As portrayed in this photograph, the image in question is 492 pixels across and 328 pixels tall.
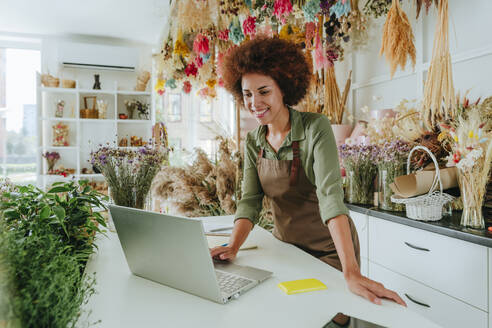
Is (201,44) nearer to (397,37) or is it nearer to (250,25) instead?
(250,25)

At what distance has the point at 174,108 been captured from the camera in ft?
21.1

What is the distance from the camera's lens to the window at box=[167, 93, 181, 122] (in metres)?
6.42

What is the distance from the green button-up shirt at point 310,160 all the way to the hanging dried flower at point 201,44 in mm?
1291

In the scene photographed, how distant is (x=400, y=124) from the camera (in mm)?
2215

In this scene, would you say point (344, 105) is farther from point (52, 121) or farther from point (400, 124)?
point (52, 121)

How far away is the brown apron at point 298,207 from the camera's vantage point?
1473 millimetres

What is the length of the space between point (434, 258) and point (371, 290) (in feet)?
3.27

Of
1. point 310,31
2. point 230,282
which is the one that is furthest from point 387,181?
point 230,282

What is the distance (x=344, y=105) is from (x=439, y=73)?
1.34 m

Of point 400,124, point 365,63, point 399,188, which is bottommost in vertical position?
point 399,188

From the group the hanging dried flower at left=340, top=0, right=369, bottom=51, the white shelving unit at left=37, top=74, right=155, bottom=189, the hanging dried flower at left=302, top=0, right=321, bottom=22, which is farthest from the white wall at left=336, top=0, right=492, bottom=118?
the white shelving unit at left=37, top=74, right=155, bottom=189

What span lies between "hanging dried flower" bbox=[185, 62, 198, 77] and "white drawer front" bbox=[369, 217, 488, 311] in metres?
1.86

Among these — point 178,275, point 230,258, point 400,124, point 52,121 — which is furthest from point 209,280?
point 52,121

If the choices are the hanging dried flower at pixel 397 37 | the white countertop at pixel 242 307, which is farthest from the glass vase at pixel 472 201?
the white countertop at pixel 242 307
